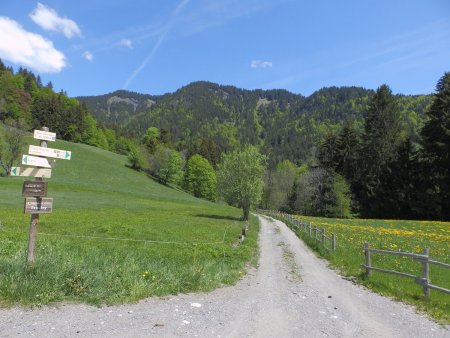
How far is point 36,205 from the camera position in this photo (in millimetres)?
9383

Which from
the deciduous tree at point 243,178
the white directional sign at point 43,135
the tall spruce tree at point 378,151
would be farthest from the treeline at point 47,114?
the white directional sign at point 43,135

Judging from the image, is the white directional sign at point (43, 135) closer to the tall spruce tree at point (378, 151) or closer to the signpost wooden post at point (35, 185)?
the signpost wooden post at point (35, 185)

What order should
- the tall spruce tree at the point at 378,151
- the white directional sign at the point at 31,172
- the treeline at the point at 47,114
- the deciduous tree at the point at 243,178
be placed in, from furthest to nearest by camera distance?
the treeline at the point at 47,114, the tall spruce tree at the point at 378,151, the deciduous tree at the point at 243,178, the white directional sign at the point at 31,172

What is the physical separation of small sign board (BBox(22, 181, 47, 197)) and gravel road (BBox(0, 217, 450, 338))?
2.95 meters

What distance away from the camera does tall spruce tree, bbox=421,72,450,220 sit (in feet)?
174

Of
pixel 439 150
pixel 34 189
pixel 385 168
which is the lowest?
pixel 34 189

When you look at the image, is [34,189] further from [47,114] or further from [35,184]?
[47,114]

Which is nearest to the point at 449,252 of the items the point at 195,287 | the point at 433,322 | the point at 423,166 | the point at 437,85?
the point at 433,322

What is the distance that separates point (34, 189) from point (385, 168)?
2416 inches

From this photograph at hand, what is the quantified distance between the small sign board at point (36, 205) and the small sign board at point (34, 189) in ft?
0.53

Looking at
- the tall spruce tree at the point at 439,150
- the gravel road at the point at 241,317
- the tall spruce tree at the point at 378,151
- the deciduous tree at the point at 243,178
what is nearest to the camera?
the gravel road at the point at 241,317

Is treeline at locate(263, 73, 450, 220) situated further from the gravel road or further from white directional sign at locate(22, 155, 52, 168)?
white directional sign at locate(22, 155, 52, 168)

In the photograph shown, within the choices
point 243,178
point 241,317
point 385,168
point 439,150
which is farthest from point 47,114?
point 241,317

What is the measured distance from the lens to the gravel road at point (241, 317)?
22.3 ft
